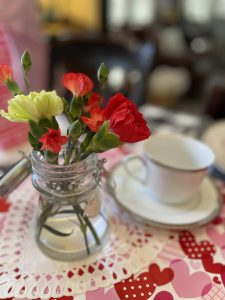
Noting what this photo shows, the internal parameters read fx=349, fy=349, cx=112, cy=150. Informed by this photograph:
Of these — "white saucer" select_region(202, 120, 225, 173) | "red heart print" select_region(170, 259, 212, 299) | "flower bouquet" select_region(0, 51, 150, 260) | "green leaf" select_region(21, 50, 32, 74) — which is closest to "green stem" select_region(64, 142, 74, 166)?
"flower bouquet" select_region(0, 51, 150, 260)

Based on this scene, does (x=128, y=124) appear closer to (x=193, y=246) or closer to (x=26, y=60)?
(x=26, y=60)

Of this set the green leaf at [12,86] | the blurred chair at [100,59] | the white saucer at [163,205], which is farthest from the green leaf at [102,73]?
the blurred chair at [100,59]

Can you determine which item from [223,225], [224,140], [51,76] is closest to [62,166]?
[223,225]

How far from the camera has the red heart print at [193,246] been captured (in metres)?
0.53

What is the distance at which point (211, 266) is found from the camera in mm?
506

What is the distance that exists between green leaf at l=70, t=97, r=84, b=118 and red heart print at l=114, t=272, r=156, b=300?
231 millimetres

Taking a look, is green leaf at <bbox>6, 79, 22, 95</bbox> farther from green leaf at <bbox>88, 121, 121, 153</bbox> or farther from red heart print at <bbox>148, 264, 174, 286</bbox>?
red heart print at <bbox>148, 264, 174, 286</bbox>

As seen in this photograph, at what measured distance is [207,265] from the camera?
1.66 ft

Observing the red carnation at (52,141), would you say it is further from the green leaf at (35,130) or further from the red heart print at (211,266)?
the red heart print at (211,266)

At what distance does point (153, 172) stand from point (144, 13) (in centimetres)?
382

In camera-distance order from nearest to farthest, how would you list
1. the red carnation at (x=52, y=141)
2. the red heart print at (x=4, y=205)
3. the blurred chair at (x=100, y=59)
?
the red carnation at (x=52, y=141)
the red heart print at (x=4, y=205)
the blurred chair at (x=100, y=59)

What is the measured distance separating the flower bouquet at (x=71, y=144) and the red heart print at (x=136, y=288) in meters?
0.07

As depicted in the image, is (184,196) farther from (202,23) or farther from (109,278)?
(202,23)

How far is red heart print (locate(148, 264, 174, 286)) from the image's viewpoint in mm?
478
